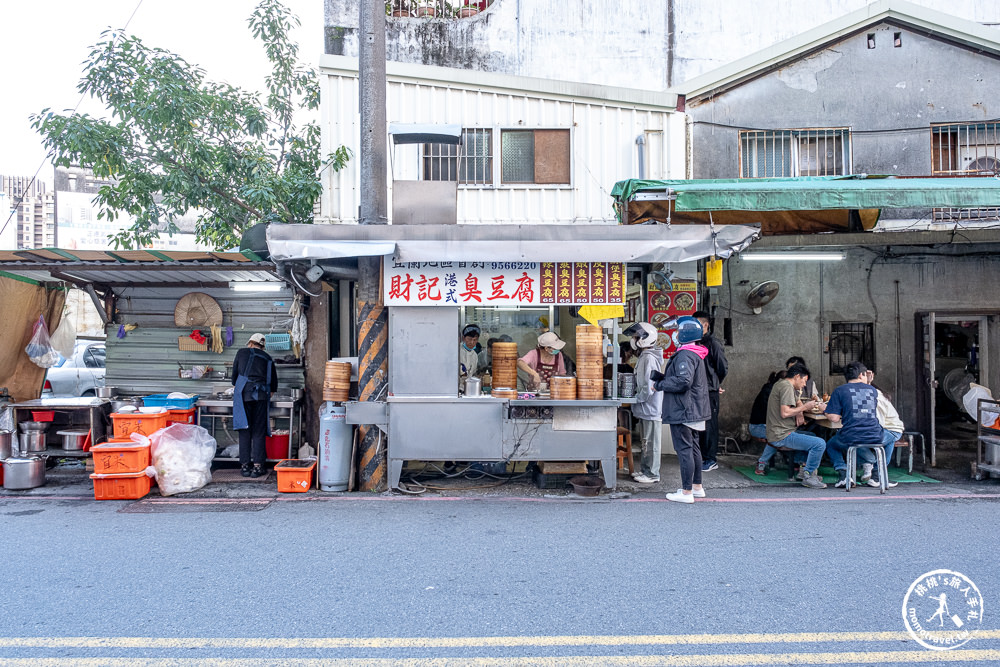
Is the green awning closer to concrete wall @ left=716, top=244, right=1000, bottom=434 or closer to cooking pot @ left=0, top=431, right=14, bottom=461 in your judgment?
concrete wall @ left=716, top=244, right=1000, bottom=434

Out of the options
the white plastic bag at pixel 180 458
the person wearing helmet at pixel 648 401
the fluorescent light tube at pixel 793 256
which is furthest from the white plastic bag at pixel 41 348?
the fluorescent light tube at pixel 793 256

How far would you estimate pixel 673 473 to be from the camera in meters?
9.00

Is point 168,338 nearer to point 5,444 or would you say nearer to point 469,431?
point 5,444

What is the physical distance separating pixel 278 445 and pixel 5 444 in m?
3.40

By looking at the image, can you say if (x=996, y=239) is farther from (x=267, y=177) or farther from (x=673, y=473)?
(x=267, y=177)

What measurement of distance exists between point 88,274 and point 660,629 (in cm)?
931

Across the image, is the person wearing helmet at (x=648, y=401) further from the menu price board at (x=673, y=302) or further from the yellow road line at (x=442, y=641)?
the yellow road line at (x=442, y=641)

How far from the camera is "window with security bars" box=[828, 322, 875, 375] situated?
11.0m

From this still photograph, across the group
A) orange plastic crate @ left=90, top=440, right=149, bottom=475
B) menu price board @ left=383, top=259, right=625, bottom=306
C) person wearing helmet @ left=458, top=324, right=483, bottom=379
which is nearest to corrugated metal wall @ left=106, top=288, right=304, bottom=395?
orange plastic crate @ left=90, top=440, right=149, bottom=475

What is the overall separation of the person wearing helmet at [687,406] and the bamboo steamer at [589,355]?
0.77 meters

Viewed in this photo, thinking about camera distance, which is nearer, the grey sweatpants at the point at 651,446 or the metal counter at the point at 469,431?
the metal counter at the point at 469,431

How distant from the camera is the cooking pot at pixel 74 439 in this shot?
29.9 feet

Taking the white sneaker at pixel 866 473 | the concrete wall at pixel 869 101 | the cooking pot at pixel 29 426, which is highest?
the concrete wall at pixel 869 101

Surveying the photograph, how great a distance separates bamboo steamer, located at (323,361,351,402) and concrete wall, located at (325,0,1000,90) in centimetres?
853
